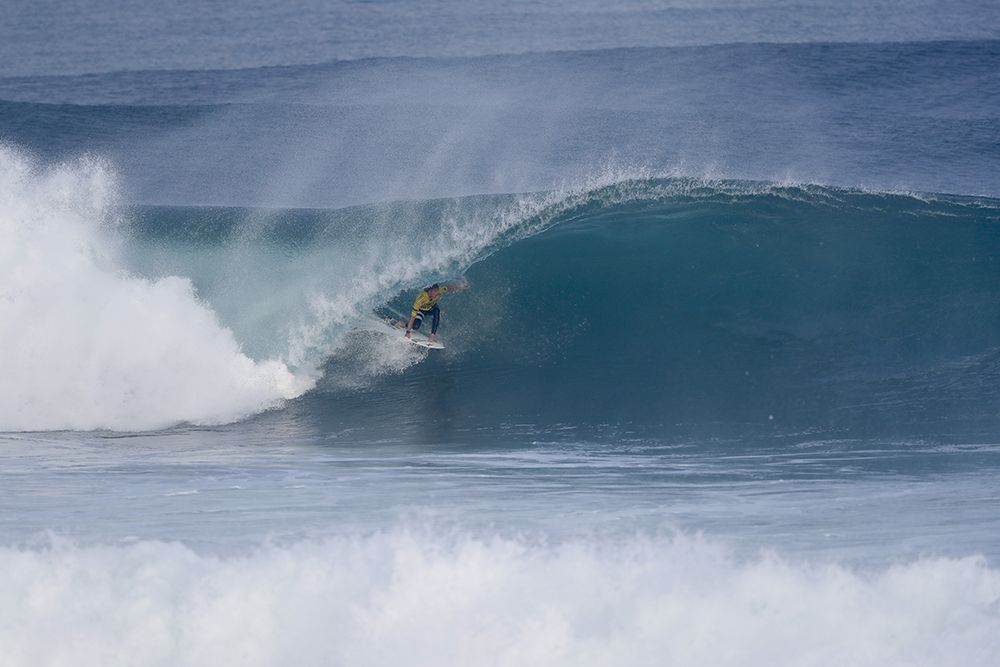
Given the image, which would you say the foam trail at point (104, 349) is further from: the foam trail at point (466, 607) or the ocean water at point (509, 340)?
the foam trail at point (466, 607)

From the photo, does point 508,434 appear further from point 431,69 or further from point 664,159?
point 431,69

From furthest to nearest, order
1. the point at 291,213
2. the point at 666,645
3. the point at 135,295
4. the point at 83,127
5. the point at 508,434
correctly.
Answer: the point at 83,127, the point at 291,213, the point at 135,295, the point at 508,434, the point at 666,645

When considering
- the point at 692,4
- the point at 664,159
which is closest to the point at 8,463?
the point at 664,159

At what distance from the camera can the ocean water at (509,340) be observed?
25.5 feet

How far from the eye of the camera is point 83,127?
20812 mm

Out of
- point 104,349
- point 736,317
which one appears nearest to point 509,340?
point 736,317

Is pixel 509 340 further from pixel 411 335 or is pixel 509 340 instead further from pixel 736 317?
pixel 736 317

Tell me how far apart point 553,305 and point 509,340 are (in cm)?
83

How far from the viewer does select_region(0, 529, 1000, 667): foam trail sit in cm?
748

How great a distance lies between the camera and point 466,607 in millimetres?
7688

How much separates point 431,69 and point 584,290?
31.6 feet

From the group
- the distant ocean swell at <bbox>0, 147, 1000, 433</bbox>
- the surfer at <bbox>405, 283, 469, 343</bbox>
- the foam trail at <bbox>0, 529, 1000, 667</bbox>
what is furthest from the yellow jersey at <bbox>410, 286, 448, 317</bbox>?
the foam trail at <bbox>0, 529, 1000, 667</bbox>

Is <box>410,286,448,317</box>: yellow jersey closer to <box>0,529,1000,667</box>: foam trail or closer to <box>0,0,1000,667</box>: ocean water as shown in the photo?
<box>0,0,1000,667</box>: ocean water

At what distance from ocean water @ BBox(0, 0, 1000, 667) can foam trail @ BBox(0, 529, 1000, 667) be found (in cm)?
2
